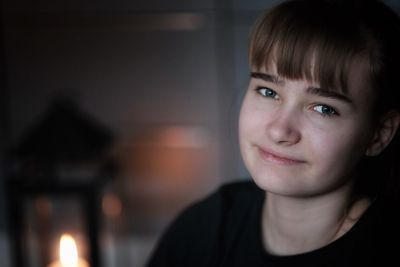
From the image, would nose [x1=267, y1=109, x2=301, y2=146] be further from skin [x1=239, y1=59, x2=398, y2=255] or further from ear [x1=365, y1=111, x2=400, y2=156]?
ear [x1=365, y1=111, x2=400, y2=156]

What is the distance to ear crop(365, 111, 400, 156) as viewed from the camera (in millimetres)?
852

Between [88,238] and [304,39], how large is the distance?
0.93 m

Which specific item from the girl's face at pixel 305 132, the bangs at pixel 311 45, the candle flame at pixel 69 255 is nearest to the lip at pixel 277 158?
the girl's face at pixel 305 132

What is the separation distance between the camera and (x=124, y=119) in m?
1.65

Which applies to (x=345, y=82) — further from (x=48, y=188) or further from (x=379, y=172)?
(x=48, y=188)

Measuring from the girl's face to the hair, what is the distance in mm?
17

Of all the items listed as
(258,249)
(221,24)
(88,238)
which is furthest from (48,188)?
(258,249)

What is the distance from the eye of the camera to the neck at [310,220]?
0.87 metres

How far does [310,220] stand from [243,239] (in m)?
0.12

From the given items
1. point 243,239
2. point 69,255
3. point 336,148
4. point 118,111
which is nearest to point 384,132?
point 336,148

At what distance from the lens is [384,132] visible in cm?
86

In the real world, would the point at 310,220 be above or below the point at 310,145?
below

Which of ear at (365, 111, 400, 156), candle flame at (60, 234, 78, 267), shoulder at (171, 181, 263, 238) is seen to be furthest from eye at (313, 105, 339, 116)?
candle flame at (60, 234, 78, 267)

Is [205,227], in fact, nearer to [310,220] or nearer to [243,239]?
[243,239]
